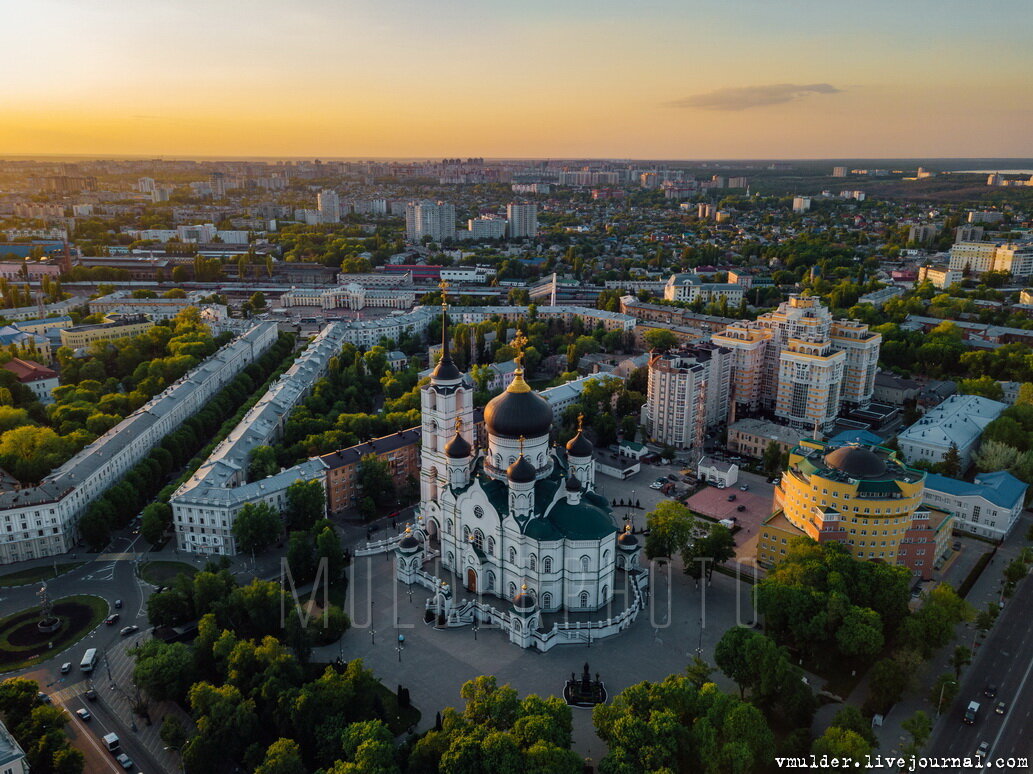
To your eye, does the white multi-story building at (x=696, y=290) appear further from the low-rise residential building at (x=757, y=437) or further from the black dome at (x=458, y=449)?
the black dome at (x=458, y=449)

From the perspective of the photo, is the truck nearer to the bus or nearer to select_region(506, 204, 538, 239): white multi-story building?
the bus

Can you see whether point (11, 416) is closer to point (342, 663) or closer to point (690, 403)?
point (342, 663)

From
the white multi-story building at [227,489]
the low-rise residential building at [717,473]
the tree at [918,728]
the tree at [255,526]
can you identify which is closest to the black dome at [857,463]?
the low-rise residential building at [717,473]

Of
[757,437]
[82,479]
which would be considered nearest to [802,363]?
[757,437]

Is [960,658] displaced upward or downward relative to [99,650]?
upward

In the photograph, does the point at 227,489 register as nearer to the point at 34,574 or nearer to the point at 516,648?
the point at 34,574
